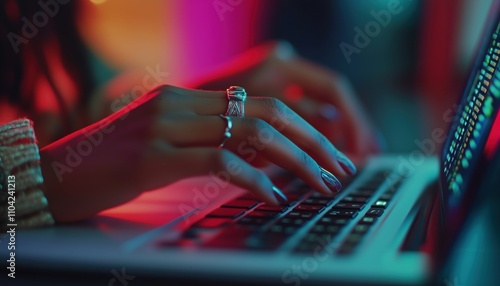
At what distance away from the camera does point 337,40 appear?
134cm

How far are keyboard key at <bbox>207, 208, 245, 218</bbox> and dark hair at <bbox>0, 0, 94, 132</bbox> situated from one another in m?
0.30

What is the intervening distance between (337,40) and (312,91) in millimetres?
268

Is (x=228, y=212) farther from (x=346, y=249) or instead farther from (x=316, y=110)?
(x=316, y=110)

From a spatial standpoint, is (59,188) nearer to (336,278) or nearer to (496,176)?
(336,278)

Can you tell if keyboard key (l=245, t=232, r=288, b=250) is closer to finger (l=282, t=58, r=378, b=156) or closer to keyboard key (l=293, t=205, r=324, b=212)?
keyboard key (l=293, t=205, r=324, b=212)

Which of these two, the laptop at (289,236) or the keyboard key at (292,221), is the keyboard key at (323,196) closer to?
the laptop at (289,236)

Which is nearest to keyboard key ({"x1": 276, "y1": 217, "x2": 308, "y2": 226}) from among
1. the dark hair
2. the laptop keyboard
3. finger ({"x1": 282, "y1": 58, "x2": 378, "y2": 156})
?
the laptop keyboard

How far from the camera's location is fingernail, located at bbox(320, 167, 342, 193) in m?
0.72

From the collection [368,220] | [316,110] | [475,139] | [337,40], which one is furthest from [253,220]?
[337,40]

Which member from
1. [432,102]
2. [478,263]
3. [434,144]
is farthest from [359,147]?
[478,263]

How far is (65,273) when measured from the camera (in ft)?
1.73

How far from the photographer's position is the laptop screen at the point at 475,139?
50 cm

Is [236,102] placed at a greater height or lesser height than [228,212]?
greater

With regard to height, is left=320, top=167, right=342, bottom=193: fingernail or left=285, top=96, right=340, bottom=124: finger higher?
left=285, top=96, right=340, bottom=124: finger
